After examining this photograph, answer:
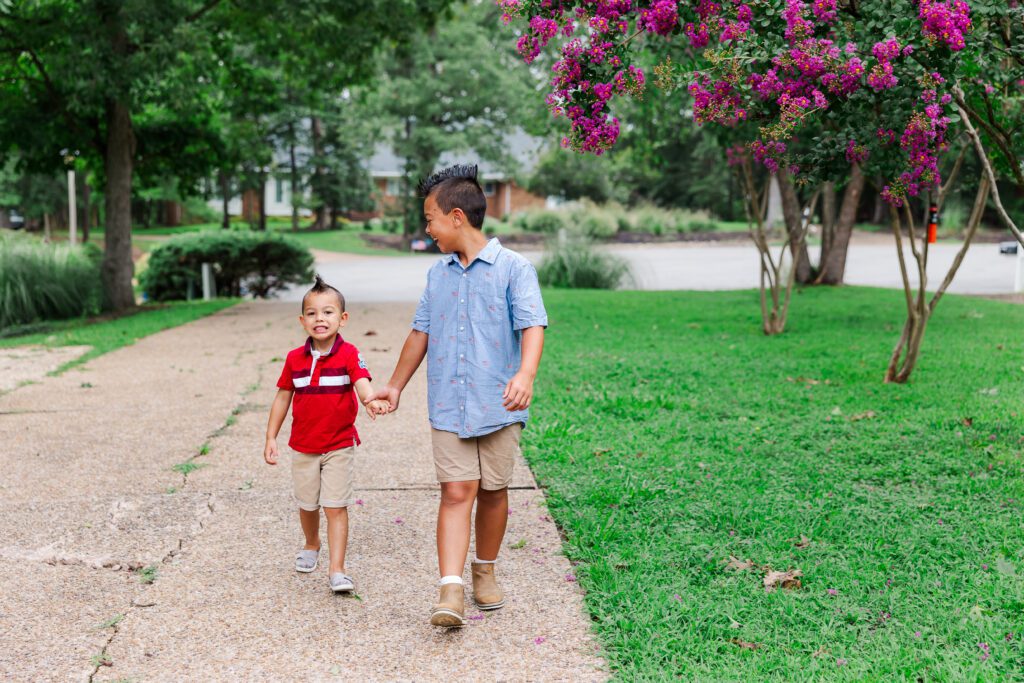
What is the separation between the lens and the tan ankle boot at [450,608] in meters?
3.21

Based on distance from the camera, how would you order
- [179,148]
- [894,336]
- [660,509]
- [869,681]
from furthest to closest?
[179,148] → [894,336] → [660,509] → [869,681]

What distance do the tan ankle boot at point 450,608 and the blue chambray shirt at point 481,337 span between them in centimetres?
51

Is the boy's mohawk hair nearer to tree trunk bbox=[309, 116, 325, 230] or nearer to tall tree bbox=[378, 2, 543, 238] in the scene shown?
tall tree bbox=[378, 2, 543, 238]

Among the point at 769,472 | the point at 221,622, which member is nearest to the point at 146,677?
the point at 221,622

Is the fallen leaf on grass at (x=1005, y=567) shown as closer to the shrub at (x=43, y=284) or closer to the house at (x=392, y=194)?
the shrub at (x=43, y=284)

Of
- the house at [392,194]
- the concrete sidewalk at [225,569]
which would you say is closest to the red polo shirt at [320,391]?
the concrete sidewalk at [225,569]

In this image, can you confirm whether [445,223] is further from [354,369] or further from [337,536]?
[337,536]

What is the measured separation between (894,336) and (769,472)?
5940 mm

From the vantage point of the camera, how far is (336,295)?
12.2 feet

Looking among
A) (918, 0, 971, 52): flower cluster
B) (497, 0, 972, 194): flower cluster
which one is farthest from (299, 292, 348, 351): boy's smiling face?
(918, 0, 971, 52): flower cluster

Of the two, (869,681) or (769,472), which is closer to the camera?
(869,681)

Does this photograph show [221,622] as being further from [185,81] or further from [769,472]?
[185,81]

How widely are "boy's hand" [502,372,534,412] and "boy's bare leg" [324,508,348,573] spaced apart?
99 cm

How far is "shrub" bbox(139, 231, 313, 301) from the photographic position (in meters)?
17.2
